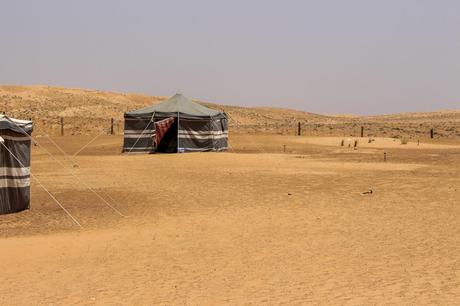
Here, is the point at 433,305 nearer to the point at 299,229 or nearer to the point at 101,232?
the point at 299,229

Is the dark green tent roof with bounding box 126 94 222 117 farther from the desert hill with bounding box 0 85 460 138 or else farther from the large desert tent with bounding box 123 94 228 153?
the desert hill with bounding box 0 85 460 138

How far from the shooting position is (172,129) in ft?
112

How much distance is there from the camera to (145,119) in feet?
114

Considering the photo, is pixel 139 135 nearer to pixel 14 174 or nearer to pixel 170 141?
pixel 170 141

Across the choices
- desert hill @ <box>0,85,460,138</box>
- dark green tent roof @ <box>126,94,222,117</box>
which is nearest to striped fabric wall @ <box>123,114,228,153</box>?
dark green tent roof @ <box>126,94,222,117</box>

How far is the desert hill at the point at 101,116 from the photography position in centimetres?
6184

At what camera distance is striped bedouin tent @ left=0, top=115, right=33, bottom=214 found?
47.0ft

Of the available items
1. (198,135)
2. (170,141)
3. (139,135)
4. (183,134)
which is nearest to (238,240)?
(183,134)

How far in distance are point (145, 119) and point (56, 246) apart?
23787mm

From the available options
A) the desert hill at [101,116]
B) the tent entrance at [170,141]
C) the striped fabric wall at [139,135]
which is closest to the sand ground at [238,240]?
the tent entrance at [170,141]

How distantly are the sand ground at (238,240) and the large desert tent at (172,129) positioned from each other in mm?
11338

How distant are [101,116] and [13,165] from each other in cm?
6045

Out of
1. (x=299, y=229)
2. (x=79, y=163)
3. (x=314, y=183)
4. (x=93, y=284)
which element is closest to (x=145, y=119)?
(x=79, y=163)

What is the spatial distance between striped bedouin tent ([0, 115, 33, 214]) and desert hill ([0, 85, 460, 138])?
4171 cm
